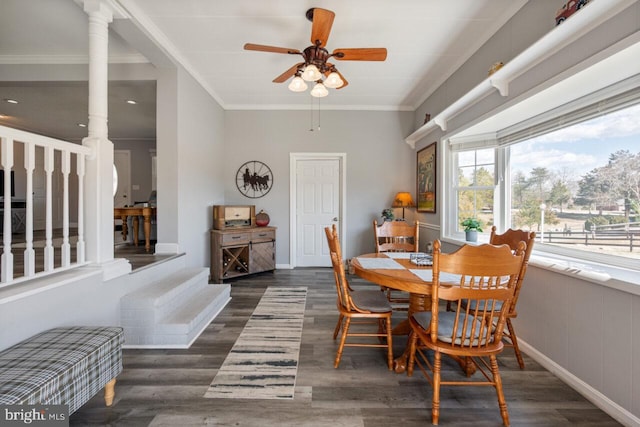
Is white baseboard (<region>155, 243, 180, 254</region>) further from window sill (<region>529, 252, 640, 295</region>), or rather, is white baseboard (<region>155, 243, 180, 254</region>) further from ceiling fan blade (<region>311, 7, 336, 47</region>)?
window sill (<region>529, 252, 640, 295</region>)

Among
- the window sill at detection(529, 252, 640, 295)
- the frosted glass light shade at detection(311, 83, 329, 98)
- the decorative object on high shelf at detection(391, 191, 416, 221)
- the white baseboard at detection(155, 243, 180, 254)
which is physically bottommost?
the white baseboard at detection(155, 243, 180, 254)

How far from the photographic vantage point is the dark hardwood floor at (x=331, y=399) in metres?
1.52

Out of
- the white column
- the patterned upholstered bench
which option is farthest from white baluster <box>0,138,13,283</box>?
the white column

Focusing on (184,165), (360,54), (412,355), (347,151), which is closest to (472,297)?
(412,355)

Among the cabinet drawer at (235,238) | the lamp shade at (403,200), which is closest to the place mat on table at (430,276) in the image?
the lamp shade at (403,200)

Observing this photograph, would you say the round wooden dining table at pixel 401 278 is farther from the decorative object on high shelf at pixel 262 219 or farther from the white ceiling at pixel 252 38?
the decorative object on high shelf at pixel 262 219

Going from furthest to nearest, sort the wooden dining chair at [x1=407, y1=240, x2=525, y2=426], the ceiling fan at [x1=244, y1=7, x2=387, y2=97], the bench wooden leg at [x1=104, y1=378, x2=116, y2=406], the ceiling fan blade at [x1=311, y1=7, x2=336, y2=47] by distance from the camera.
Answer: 1. the ceiling fan at [x1=244, y1=7, x2=387, y2=97]
2. the ceiling fan blade at [x1=311, y1=7, x2=336, y2=47]
3. the bench wooden leg at [x1=104, y1=378, x2=116, y2=406]
4. the wooden dining chair at [x1=407, y1=240, x2=525, y2=426]

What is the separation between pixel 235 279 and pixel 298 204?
1.63 m

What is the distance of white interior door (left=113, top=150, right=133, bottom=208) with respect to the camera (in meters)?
6.68

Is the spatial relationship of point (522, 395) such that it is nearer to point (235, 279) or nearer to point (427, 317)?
point (427, 317)

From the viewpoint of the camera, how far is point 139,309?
2.25 m

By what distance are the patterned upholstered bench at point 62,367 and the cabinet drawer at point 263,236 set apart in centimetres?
265

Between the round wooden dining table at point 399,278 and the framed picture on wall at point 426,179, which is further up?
the framed picture on wall at point 426,179

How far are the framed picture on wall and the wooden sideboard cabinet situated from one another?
2.43m
